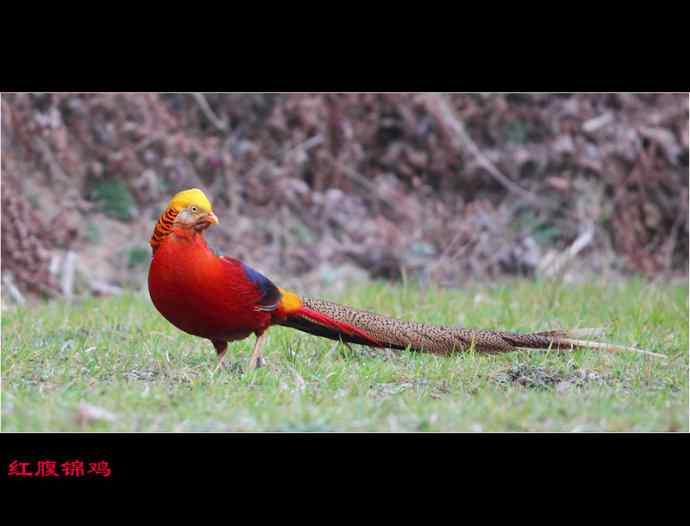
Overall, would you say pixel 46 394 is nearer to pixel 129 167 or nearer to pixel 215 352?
pixel 215 352

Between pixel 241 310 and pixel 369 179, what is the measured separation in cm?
529

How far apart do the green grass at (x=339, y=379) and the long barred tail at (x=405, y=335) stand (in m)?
0.06

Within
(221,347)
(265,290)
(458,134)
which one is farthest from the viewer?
(458,134)

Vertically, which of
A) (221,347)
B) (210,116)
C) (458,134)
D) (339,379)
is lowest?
(339,379)

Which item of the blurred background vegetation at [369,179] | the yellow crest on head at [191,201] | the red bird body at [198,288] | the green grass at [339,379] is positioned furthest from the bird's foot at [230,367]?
the blurred background vegetation at [369,179]

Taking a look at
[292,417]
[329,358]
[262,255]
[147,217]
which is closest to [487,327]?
[329,358]

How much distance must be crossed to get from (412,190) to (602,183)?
5.96 ft

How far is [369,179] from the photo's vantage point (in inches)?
393

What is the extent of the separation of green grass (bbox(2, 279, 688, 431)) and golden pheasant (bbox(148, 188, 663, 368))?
10 centimetres

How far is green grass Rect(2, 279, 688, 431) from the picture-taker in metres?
3.93

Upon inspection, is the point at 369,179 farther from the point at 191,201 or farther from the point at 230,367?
the point at 191,201

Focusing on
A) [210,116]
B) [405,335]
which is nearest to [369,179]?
[210,116]

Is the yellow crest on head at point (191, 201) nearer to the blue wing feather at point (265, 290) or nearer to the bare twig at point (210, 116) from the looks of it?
the blue wing feather at point (265, 290)

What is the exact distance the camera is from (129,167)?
9.16m
